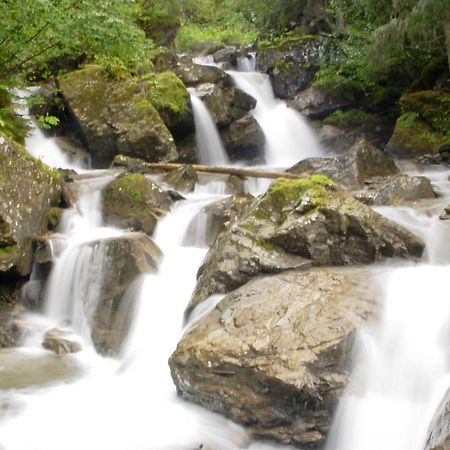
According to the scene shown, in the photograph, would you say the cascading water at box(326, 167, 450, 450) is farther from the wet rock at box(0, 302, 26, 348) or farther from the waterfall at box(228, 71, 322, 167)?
the waterfall at box(228, 71, 322, 167)

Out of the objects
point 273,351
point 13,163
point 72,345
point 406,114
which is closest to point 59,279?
point 72,345

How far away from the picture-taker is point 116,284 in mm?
7332

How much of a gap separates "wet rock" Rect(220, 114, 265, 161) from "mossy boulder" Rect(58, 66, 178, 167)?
2486mm

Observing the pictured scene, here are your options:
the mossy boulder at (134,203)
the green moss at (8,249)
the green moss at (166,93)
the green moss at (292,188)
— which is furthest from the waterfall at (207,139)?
the green moss at (8,249)

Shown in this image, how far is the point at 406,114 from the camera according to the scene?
14039 mm

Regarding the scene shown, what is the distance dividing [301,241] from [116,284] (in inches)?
106

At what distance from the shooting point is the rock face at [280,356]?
4.51m

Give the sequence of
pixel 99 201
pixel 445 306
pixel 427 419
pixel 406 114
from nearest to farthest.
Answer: pixel 427 419
pixel 445 306
pixel 99 201
pixel 406 114

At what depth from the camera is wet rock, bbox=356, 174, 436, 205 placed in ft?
31.3

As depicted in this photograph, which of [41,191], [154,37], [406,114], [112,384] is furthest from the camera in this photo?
[154,37]

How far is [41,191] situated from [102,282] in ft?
6.76

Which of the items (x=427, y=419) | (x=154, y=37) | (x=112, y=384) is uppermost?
Result: (x=154, y=37)

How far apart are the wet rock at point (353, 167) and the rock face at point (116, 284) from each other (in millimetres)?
5015

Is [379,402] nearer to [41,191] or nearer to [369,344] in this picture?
[369,344]
